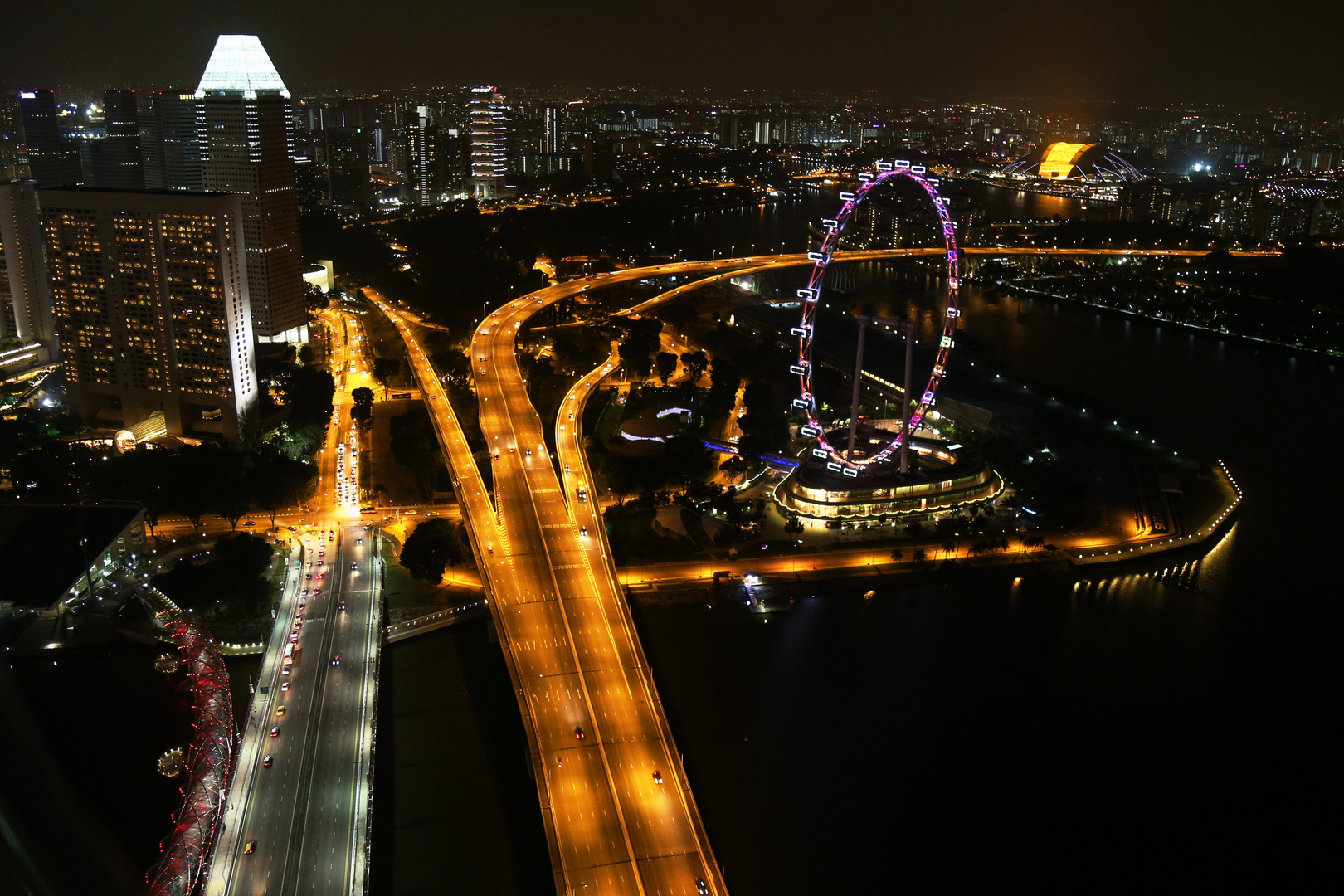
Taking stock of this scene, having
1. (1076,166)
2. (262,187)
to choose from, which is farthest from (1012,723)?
(1076,166)

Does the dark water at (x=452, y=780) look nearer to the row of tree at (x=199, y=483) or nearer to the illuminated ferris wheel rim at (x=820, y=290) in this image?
the row of tree at (x=199, y=483)

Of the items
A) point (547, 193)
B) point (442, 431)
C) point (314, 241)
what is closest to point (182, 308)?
point (442, 431)

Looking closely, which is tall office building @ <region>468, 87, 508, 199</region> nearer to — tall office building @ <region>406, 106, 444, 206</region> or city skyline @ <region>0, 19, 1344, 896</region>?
tall office building @ <region>406, 106, 444, 206</region>

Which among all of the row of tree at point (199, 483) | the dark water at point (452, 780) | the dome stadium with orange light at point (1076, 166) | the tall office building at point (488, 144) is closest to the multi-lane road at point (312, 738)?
the dark water at point (452, 780)

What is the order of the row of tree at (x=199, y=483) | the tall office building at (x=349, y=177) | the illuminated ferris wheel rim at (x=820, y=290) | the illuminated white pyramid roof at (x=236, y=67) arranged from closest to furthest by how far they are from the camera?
the row of tree at (x=199, y=483)
the illuminated ferris wheel rim at (x=820, y=290)
the illuminated white pyramid roof at (x=236, y=67)
the tall office building at (x=349, y=177)

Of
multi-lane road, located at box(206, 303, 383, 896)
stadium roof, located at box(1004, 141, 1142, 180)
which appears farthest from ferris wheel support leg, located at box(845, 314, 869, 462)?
stadium roof, located at box(1004, 141, 1142, 180)

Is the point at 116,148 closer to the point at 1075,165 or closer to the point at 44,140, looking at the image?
the point at 44,140

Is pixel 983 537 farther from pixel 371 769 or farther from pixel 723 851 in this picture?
pixel 371 769
